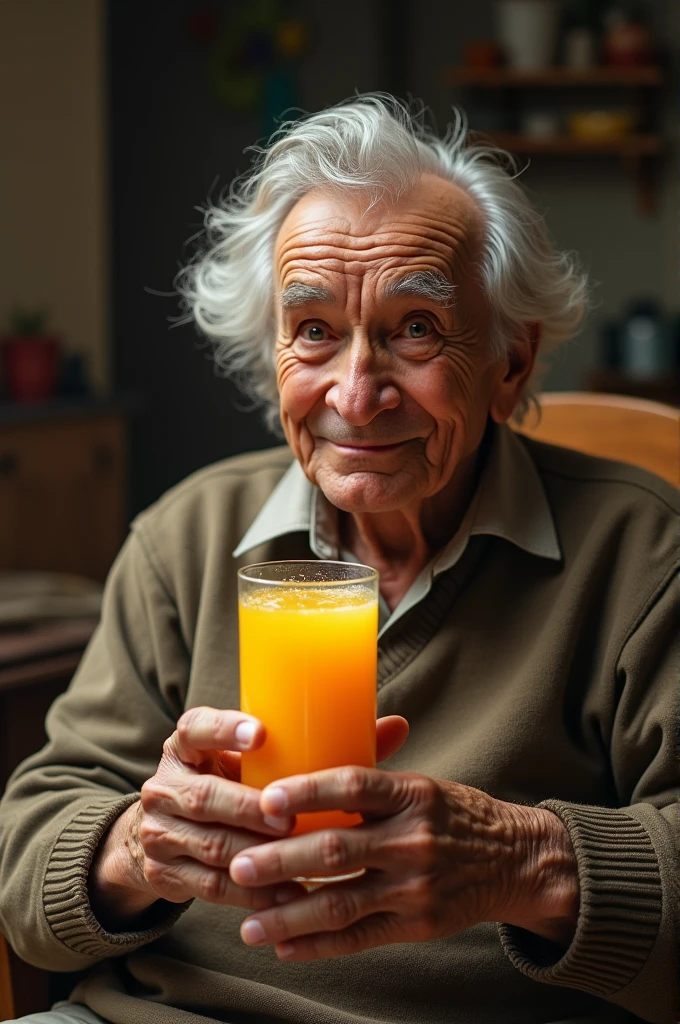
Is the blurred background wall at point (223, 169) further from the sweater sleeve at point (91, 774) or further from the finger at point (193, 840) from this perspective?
the finger at point (193, 840)

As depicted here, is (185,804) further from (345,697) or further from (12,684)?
(12,684)

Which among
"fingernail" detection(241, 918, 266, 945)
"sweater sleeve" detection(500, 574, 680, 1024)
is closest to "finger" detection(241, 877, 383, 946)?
"fingernail" detection(241, 918, 266, 945)

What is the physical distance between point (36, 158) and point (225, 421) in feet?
6.13

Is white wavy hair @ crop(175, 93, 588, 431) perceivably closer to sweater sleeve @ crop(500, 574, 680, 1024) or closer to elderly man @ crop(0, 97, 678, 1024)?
elderly man @ crop(0, 97, 678, 1024)

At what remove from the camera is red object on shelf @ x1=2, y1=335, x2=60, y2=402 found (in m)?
4.23

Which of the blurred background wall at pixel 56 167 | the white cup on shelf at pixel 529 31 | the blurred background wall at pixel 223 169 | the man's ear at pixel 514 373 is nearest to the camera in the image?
the man's ear at pixel 514 373

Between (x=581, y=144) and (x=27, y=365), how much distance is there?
2.77m

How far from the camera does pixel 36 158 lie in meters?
4.54

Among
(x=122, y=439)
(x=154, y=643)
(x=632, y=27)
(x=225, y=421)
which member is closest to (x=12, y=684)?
(x=154, y=643)

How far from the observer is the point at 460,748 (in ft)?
4.54

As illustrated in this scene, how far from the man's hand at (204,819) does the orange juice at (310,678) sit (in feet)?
0.08

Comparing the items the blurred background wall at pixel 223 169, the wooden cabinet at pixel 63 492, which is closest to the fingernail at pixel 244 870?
the wooden cabinet at pixel 63 492

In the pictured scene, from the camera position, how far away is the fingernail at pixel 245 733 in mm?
1062

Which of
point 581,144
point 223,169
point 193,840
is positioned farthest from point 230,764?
point 223,169
